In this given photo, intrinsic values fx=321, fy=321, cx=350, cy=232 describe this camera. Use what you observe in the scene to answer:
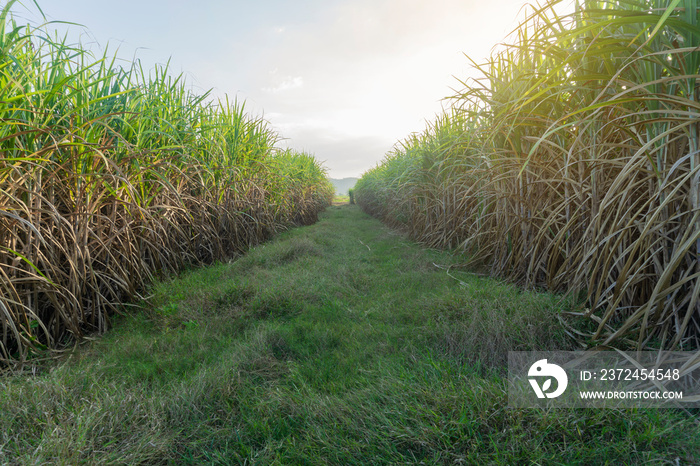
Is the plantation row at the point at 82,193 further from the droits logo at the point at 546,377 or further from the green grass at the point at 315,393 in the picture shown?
the droits logo at the point at 546,377

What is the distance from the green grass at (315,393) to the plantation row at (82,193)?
0.28m

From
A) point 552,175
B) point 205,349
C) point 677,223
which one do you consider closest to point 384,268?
point 552,175

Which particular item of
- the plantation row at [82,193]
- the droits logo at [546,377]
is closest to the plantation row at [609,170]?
the droits logo at [546,377]

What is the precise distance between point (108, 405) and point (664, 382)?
1862 millimetres

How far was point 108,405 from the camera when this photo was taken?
3.69 ft

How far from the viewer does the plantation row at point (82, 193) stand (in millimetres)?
1559

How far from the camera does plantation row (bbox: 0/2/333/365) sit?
1.56 m

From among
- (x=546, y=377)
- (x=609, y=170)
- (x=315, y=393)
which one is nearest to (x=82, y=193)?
(x=315, y=393)

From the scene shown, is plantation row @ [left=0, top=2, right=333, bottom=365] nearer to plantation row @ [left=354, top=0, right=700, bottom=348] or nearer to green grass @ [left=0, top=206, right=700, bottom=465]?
green grass @ [left=0, top=206, right=700, bottom=465]

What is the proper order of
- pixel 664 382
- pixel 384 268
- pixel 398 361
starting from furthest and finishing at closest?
pixel 384 268, pixel 398 361, pixel 664 382

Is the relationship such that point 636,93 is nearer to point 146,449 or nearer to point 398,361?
point 398,361

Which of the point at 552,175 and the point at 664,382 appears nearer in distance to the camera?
the point at 664,382

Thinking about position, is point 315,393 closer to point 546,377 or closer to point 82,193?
point 546,377

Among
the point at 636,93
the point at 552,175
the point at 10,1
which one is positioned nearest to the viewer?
the point at 636,93
